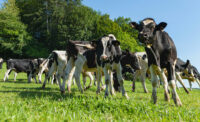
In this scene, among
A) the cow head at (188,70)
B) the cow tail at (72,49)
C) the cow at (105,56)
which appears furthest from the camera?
the cow head at (188,70)

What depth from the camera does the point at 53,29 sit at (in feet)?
159

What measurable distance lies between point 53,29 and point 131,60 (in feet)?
135

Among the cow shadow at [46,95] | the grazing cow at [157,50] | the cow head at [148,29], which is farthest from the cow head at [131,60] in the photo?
the cow head at [148,29]

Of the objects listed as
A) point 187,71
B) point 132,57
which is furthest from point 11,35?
point 132,57

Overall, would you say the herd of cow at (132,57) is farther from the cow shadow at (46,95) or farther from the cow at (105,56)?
the cow shadow at (46,95)

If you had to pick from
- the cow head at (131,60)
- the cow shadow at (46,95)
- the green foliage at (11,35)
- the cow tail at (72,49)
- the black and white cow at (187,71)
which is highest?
the green foliage at (11,35)

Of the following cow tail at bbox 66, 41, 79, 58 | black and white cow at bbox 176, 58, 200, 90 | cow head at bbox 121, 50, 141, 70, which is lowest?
black and white cow at bbox 176, 58, 200, 90

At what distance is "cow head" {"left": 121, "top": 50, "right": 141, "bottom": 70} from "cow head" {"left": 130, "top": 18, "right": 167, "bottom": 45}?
18.1 ft

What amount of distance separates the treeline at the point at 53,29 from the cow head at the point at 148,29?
3580cm

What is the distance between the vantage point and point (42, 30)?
52656 millimetres

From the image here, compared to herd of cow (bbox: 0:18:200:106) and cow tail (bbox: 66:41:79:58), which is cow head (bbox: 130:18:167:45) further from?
cow tail (bbox: 66:41:79:58)

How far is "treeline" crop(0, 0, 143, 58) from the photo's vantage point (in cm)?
4441

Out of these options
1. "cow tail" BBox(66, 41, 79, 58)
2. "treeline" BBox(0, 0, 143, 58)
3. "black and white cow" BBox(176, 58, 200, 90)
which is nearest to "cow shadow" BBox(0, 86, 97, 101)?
"cow tail" BBox(66, 41, 79, 58)

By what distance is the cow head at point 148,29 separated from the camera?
478cm
